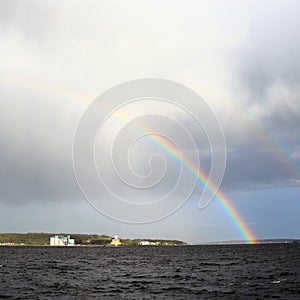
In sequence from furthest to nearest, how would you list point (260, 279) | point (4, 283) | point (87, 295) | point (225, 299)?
1. point (260, 279)
2. point (4, 283)
3. point (87, 295)
4. point (225, 299)

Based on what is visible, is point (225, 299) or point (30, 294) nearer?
point (225, 299)

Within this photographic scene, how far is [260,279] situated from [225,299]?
21.8m

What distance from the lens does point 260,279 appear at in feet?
218

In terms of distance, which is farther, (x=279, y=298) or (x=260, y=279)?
(x=260, y=279)

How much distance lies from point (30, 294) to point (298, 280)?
34.5m

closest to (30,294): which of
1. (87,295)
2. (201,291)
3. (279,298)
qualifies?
(87,295)

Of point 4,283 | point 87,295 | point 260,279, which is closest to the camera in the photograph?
point 87,295

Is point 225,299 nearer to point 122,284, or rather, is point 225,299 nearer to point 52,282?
point 122,284

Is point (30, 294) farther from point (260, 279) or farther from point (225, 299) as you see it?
point (260, 279)

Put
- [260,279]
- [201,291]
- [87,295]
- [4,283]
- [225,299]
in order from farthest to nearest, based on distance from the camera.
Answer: [260,279]
[4,283]
[201,291]
[87,295]
[225,299]

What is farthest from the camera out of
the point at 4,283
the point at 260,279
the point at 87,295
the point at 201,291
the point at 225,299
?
the point at 260,279

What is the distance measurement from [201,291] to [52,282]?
21155mm

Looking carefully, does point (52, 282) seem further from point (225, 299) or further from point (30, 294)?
point (225, 299)

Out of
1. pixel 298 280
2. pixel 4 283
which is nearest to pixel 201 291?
pixel 298 280
